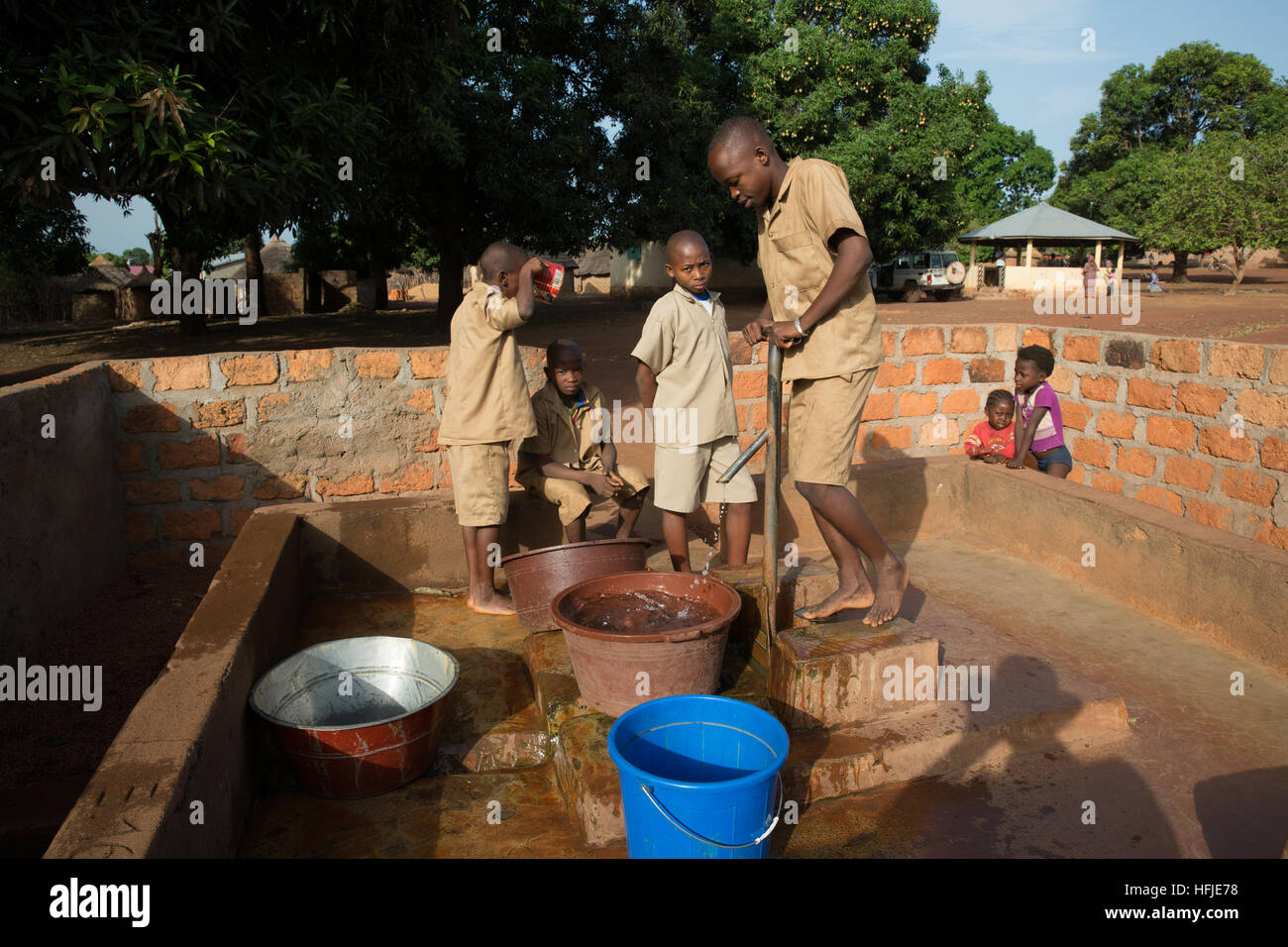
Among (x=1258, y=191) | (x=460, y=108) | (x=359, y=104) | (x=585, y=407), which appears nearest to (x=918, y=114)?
(x=1258, y=191)

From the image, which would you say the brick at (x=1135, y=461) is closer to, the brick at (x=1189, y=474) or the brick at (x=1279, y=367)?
the brick at (x=1189, y=474)

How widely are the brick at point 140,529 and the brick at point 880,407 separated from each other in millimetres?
4814

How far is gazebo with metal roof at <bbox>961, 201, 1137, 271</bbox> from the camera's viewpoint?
1129 inches

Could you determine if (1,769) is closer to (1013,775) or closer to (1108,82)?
(1013,775)

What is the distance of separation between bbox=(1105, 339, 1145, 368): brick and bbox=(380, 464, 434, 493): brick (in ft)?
15.8

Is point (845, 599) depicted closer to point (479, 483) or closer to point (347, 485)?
point (479, 483)

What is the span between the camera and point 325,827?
2818 mm

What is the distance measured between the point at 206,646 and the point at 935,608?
301 centimetres

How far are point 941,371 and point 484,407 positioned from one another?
4018 mm

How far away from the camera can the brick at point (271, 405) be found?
5.43 metres

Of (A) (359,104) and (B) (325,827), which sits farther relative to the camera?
(A) (359,104)

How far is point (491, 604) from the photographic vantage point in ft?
14.3
